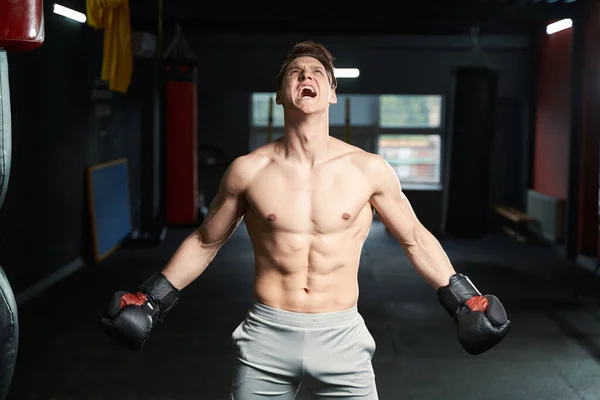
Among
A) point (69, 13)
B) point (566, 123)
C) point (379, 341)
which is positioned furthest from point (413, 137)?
point (379, 341)

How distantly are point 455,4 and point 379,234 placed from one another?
11.5 ft

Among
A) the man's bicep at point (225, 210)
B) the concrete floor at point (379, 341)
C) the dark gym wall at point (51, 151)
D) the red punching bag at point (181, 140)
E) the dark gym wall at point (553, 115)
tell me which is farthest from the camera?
the red punching bag at point (181, 140)

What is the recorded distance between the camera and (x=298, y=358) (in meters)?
2.36

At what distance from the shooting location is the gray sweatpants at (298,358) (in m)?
2.36

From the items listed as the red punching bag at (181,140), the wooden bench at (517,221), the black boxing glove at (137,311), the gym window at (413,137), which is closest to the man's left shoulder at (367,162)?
the black boxing glove at (137,311)

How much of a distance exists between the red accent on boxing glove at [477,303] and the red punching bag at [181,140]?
769 centimetres

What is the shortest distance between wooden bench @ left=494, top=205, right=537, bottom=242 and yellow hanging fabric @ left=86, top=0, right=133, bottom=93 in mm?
5406

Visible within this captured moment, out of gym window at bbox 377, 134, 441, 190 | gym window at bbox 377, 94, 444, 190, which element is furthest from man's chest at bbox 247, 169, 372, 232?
gym window at bbox 377, 134, 441, 190

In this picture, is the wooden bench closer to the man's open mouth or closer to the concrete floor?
the concrete floor

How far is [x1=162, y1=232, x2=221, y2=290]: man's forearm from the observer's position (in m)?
2.53

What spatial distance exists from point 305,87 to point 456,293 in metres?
0.80

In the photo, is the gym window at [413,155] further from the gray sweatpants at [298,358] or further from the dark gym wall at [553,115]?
the gray sweatpants at [298,358]

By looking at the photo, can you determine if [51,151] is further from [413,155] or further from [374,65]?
[413,155]

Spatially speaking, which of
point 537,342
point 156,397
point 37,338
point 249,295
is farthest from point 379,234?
point 156,397
